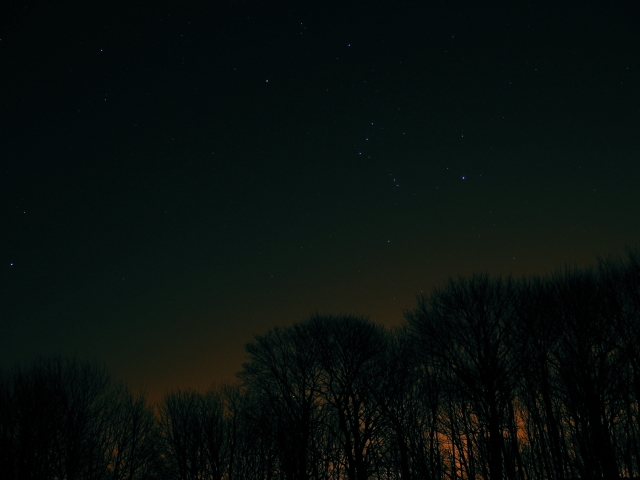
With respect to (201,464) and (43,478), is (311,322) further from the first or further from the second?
(43,478)

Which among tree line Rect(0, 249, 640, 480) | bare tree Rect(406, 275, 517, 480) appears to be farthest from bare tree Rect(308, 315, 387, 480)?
bare tree Rect(406, 275, 517, 480)

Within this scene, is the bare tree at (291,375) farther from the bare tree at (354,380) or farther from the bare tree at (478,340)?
the bare tree at (478,340)

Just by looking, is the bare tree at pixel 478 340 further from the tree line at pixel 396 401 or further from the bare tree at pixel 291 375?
the bare tree at pixel 291 375

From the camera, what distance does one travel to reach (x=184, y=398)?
122 ft

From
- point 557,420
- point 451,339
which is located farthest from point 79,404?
point 557,420

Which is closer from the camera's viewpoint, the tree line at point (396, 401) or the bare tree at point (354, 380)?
the tree line at point (396, 401)

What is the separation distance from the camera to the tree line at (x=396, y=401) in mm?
18875

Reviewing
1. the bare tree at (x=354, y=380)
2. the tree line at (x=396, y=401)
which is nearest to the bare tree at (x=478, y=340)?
the tree line at (x=396, y=401)

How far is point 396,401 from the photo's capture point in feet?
90.9

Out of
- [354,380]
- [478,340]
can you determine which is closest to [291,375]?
[354,380]

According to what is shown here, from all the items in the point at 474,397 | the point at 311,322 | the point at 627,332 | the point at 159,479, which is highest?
the point at 311,322

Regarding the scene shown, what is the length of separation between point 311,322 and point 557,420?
15.7 metres

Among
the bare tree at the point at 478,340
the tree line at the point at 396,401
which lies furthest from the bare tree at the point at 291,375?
the bare tree at the point at 478,340

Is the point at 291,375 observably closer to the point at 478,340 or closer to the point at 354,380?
the point at 354,380
